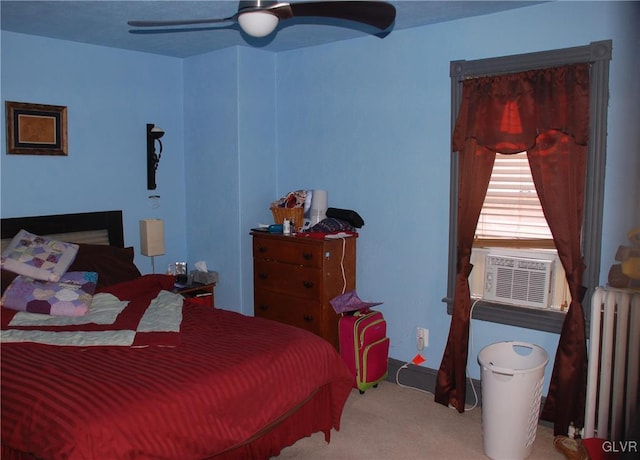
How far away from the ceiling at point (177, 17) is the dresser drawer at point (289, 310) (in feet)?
6.07

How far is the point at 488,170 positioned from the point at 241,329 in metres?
1.74

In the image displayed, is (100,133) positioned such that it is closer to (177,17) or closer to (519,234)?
(177,17)

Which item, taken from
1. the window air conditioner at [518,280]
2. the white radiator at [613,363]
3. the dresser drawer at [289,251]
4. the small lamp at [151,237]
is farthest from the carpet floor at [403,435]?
the small lamp at [151,237]

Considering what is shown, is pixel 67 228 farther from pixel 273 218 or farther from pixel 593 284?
pixel 593 284

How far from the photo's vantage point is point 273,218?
178 inches

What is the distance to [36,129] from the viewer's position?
12.5 ft

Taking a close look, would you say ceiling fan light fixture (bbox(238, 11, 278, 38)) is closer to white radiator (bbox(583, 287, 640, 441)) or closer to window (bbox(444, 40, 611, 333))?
window (bbox(444, 40, 611, 333))

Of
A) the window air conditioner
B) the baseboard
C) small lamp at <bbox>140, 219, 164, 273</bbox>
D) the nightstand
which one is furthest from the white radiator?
small lamp at <bbox>140, 219, 164, 273</bbox>

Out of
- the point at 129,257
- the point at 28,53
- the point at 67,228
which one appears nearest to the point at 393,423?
the point at 129,257

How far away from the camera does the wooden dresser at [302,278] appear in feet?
12.7

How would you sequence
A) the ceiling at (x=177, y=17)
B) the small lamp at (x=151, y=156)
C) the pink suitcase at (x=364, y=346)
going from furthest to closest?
the small lamp at (x=151, y=156) < the pink suitcase at (x=364, y=346) < the ceiling at (x=177, y=17)

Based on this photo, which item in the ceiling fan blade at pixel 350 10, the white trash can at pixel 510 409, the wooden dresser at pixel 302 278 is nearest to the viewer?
the ceiling fan blade at pixel 350 10

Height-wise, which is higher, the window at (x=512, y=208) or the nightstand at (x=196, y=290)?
the window at (x=512, y=208)

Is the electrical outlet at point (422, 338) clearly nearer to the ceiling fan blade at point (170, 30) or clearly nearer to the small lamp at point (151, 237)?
the small lamp at point (151, 237)
